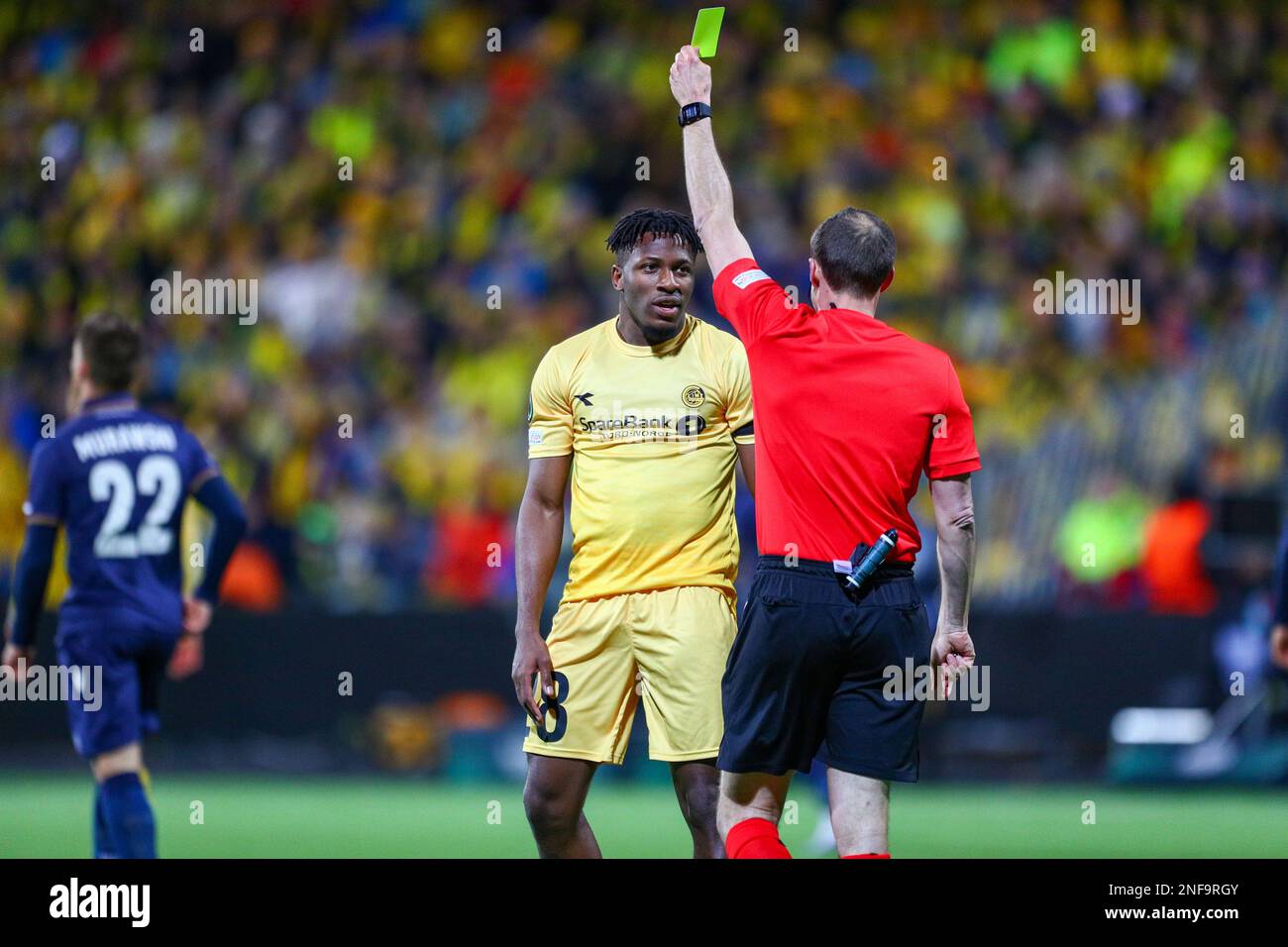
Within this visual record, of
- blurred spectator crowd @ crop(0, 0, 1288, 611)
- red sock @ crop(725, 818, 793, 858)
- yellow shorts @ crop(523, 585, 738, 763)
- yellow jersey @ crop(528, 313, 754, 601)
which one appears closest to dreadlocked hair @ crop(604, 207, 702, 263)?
yellow jersey @ crop(528, 313, 754, 601)

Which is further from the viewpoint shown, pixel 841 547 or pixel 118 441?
pixel 118 441

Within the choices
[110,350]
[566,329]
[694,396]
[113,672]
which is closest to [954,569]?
[694,396]

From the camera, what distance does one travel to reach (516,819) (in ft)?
35.1

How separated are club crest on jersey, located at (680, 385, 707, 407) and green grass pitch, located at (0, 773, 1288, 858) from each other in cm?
367

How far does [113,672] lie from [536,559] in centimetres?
211

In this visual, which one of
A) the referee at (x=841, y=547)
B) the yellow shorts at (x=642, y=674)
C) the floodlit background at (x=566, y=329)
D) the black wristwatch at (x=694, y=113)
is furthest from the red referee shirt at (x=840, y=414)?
the floodlit background at (x=566, y=329)

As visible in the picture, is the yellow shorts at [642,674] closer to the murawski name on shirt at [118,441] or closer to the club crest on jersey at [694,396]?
the club crest on jersey at [694,396]

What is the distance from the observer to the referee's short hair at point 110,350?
7258 mm

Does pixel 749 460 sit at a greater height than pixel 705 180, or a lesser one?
lesser

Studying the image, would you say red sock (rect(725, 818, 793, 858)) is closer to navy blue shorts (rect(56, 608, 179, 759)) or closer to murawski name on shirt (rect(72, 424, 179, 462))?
navy blue shorts (rect(56, 608, 179, 759))

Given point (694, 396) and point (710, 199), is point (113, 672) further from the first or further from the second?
point (710, 199)

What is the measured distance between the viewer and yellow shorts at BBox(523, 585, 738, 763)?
5.93 meters

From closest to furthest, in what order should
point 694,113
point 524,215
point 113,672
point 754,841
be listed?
1. point 754,841
2. point 694,113
3. point 113,672
4. point 524,215
